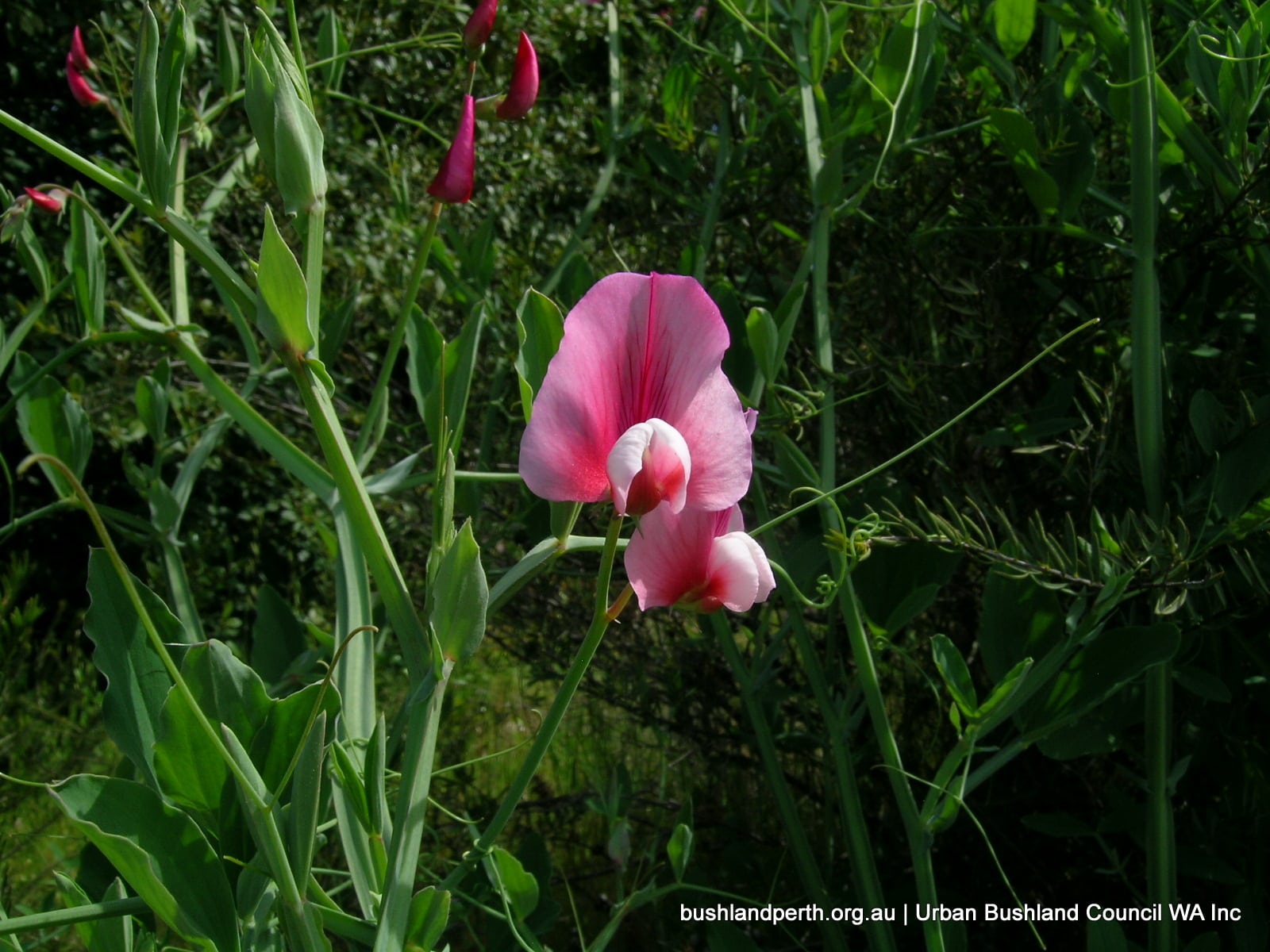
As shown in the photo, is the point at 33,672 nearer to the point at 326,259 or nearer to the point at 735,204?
the point at 326,259

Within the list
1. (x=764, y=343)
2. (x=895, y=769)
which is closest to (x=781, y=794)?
(x=895, y=769)

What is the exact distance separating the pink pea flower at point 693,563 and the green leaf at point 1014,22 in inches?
28.4

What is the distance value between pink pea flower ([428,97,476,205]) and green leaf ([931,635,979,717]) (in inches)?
18.1

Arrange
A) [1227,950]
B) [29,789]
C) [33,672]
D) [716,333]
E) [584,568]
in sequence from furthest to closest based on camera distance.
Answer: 1. [33,672]
2. [29,789]
3. [584,568]
4. [1227,950]
5. [716,333]

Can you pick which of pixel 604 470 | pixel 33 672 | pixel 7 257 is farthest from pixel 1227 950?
pixel 7 257

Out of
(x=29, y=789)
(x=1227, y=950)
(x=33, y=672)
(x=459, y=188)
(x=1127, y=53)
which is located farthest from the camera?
(x=33, y=672)

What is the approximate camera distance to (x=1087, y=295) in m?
1.22

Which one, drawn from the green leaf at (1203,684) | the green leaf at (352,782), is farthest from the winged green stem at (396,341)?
the green leaf at (1203,684)

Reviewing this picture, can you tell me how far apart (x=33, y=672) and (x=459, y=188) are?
10.1 ft

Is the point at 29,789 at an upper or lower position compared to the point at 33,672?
upper

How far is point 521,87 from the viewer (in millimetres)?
751

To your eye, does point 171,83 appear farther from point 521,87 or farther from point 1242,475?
point 1242,475

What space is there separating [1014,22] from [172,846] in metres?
0.94

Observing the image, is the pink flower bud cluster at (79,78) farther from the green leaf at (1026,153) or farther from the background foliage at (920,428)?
the green leaf at (1026,153)
